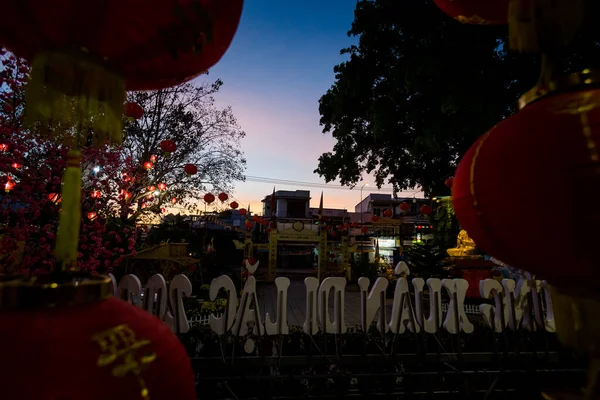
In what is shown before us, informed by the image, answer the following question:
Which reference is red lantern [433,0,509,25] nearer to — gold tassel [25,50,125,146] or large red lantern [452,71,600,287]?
large red lantern [452,71,600,287]

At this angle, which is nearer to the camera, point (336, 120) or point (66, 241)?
point (66, 241)

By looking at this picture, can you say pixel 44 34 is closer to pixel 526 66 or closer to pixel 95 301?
pixel 95 301

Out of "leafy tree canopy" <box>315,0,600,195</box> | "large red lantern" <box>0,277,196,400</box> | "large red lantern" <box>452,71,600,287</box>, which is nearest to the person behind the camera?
"large red lantern" <box>0,277,196,400</box>

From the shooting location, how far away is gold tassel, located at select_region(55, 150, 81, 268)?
3.35 ft

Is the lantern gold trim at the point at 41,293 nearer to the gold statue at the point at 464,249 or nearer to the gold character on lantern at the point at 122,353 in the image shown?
the gold character on lantern at the point at 122,353

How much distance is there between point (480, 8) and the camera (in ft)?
4.48

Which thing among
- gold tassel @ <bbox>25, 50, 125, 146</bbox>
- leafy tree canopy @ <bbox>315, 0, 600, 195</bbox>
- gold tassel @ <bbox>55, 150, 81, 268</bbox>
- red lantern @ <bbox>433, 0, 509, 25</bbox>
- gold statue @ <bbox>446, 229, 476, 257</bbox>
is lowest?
gold statue @ <bbox>446, 229, 476, 257</bbox>

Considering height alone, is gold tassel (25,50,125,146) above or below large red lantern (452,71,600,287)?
above

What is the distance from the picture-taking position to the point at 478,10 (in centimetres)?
138

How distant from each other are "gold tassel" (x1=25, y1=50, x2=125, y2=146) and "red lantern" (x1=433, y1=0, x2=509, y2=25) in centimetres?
144

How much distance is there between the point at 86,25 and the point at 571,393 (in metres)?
1.90

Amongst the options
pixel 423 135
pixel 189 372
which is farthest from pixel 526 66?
pixel 189 372

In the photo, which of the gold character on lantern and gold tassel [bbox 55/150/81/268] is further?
gold tassel [bbox 55/150/81/268]

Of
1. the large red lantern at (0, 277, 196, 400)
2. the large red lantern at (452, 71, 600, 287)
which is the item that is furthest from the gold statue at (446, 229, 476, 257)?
the large red lantern at (0, 277, 196, 400)
